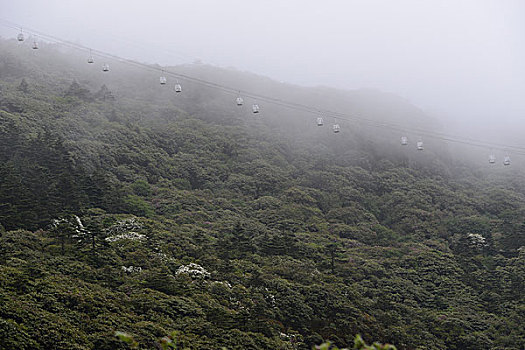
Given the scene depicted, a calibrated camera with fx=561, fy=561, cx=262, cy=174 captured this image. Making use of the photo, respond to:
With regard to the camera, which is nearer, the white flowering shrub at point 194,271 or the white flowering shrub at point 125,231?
the white flowering shrub at point 194,271

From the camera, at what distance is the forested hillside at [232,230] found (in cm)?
2075

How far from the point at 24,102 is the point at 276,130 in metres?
30.9

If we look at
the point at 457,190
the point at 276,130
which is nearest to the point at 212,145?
the point at 276,130

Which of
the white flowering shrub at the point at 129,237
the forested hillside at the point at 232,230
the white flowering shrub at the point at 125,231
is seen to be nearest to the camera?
the forested hillside at the point at 232,230

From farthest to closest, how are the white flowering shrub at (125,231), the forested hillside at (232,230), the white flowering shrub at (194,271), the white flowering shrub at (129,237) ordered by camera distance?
1. the white flowering shrub at (125,231)
2. the white flowering shrub at (129,237)
3. the white flowering shrub at (194,271)
4. the forested hillside at (232,230)

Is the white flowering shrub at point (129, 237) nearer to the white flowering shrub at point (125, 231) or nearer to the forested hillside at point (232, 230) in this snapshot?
the white flowering shrub at point (125, 231)

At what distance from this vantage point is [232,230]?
3631 centimetres

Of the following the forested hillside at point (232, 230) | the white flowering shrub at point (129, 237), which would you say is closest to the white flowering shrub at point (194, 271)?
the forested hillside at point (232, 230)

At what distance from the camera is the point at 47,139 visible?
39.8m

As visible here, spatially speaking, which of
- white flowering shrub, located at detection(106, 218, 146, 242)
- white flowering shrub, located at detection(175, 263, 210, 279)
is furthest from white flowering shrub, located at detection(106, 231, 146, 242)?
white flowering shrub, located at detection(175, 263, 210, 279)

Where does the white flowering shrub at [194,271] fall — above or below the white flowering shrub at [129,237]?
below

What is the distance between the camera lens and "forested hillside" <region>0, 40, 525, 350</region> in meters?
20.8

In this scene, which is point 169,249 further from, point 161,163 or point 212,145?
point 212,145

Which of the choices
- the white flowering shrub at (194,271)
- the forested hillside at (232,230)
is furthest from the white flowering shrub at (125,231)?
the white flowering shrub at (194,271)
